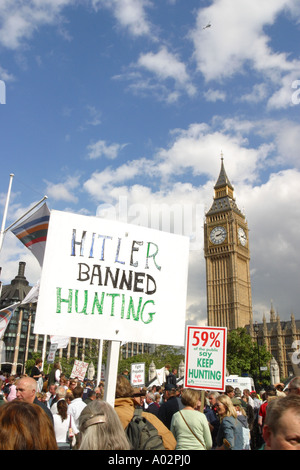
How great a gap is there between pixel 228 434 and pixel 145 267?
103 inches

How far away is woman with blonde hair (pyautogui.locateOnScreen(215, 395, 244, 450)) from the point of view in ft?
17.7

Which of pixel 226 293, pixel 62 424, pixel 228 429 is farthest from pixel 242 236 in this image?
pixel 228 429

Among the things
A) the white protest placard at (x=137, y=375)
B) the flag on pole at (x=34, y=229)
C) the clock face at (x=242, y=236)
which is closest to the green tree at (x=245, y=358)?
the clock face at (x=242, y=236)

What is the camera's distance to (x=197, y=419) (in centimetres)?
486

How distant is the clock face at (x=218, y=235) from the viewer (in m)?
101

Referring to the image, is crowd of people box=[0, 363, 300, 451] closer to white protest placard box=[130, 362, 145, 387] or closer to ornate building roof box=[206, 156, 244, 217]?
white protest placard box=[130, 362, 145, 387]

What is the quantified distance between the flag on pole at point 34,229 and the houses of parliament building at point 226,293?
80175mm

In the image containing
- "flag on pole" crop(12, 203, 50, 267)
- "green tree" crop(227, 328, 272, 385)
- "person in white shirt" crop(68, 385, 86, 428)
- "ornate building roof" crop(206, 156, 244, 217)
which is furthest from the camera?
"ornate building roof" crop(206, 156, 244, 217)

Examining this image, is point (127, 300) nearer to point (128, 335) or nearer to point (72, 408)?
point (128, 335)

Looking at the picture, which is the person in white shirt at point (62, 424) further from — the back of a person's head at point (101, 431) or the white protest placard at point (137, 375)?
the white protest placard at point (137, 375)

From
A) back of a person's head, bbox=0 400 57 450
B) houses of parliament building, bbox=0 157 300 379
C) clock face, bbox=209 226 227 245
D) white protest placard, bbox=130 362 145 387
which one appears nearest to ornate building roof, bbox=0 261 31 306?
houses of parliament building, bbox=0 157 300 379

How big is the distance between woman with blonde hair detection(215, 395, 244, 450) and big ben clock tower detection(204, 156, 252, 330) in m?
92.7

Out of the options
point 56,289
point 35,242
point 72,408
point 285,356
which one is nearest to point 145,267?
point 56,289

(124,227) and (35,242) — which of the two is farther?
(35,242)
